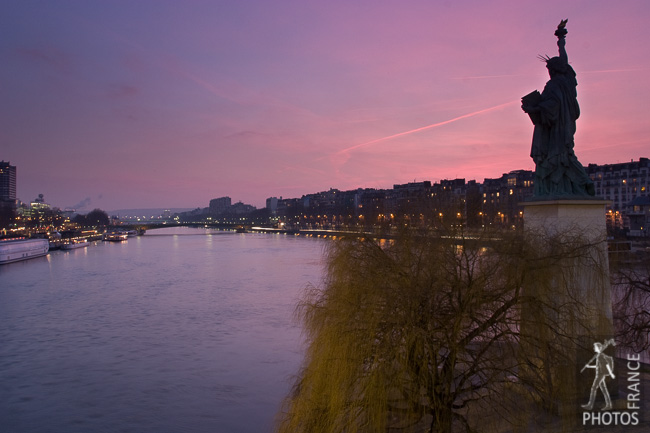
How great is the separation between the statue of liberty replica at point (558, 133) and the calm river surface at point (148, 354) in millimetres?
6942

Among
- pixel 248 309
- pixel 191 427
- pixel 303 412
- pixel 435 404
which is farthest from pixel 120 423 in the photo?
pixel 248 309

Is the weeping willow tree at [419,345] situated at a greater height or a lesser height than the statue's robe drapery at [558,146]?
lesser

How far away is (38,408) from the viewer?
11562 millimetres

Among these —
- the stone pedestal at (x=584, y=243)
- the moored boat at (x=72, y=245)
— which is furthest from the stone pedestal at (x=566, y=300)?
the moored boat at (x=72, y=245)

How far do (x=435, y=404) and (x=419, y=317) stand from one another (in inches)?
42.7

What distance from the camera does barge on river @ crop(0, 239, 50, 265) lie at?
45406 millimetres

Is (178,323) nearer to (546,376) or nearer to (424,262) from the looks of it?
(424,262)

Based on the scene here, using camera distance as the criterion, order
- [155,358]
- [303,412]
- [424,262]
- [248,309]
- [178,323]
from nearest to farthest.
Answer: [303,412] → [424,262] → [155,358] → [178,323] → [248,309]

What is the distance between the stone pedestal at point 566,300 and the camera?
20.7 feet

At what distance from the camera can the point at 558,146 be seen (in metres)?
7.74

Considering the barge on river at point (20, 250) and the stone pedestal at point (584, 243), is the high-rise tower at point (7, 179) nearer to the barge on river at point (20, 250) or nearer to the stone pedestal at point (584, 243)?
the barge on river at point (20, 250)

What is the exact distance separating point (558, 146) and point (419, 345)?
3.77m

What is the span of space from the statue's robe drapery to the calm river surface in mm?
6926

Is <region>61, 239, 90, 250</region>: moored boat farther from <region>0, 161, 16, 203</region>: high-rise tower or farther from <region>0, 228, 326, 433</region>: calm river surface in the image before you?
<region>0, 161, 16, 203</region>: high-rise tower
